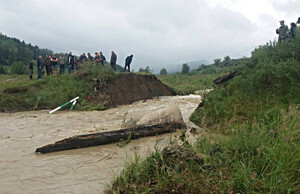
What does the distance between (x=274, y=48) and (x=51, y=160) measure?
7.85 meters

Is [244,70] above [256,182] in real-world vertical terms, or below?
above

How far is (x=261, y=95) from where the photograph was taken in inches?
253

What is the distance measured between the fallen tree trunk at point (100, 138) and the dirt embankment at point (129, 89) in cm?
731

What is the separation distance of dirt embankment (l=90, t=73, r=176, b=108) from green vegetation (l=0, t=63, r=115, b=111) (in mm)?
454

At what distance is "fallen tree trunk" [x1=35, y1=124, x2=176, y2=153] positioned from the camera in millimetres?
4871

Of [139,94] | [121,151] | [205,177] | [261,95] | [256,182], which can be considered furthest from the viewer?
[139,94]

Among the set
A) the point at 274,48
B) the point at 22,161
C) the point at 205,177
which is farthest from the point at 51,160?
the point at 274,48

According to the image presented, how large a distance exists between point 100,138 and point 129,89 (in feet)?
32.4

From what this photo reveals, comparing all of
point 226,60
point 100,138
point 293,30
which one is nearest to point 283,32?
point 293,30

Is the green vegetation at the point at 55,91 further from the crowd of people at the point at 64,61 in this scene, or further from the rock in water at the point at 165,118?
the rock in water at the point at 165,118

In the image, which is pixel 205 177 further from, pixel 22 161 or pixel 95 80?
pixel 95 80

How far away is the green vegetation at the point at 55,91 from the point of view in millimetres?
12367

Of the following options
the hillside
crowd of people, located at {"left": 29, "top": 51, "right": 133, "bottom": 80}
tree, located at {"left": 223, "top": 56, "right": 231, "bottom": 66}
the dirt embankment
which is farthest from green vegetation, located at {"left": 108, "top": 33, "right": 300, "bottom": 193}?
→ tree, located at {"left": 223, "top": 56, "right": 231, "bottom": 66}

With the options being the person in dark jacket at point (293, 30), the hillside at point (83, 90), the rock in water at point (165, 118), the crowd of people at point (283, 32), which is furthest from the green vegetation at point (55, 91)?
the person in dark jacket at point (293, 30)
